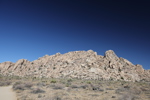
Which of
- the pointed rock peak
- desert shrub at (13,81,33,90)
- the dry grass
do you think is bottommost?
the dry grass

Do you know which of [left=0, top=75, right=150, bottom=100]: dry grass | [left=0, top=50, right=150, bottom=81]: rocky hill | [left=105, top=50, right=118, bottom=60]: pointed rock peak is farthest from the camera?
[left=105, top=50, right=118, bottom=60]: pointed rock peak

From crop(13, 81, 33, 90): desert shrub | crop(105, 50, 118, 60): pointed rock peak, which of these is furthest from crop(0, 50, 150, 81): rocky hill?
crop(13, 81, 33, 90): desert shrub

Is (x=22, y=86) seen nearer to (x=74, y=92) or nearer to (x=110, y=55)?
(x=74, y=92)

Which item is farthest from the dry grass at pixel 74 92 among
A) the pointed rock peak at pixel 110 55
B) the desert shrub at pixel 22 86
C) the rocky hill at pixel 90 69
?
the pointed rock peak at pixel 110 55

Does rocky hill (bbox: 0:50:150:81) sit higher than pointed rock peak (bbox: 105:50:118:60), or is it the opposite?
pointed rock peak (bbox: 105:50:118:60)

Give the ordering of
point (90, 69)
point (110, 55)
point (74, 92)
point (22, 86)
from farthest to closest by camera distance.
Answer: point (110, 55), point (90, 69), point (22, 86), point (74, 92)

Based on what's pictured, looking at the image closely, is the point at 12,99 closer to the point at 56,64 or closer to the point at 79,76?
the point at 79,76

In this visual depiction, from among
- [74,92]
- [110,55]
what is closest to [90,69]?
[110,55]

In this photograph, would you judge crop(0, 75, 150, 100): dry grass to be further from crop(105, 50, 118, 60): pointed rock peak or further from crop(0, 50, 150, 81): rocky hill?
crop(105, 50, 118, 60): pointed rock peak

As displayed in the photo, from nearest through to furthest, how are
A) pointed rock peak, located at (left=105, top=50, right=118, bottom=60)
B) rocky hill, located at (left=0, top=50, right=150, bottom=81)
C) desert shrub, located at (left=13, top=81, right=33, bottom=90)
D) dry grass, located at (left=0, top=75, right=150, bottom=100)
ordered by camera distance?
dry grass, located at (left=0, top=75, right=150, bottom=100) < desert shrub, located at (left=13, top=81, right=33, bottom=90) < rocky hill, located at (left=0, top=50, right=150, bottom=81) < pointed rock peak, located at (left=105, top=50, right=118, bottom=60)

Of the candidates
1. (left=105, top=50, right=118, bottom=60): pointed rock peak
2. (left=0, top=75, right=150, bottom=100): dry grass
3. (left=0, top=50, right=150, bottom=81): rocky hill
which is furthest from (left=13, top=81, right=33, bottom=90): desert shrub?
(left=105, top=50, right=118, bottom=60): pointed rock peak

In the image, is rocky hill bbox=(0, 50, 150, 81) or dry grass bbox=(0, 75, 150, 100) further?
rocky hill bbox=(0, 50, 150, 81)

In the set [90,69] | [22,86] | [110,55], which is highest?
[110,55]

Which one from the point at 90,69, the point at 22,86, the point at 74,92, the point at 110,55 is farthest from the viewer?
the point at 110,55
